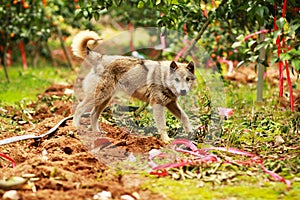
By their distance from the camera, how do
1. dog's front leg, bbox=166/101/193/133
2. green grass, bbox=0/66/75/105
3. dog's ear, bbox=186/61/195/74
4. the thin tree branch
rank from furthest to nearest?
1. green grass, bbox=0/66/75/105
2. the thin tree branch
3. dog's front leg, bbox=166/101/193/133
4. dog's ear, bbox=186/61/195/74

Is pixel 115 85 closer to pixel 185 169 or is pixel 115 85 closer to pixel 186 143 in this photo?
pixel 186 143

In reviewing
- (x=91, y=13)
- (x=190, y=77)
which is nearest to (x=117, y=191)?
(x=190, y=77)

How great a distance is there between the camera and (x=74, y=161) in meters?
4.09

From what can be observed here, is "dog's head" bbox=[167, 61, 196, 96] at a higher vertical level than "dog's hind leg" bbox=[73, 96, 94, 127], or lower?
higher

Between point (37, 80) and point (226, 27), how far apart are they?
374cm

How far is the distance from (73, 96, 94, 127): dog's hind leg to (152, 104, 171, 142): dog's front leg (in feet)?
2.49

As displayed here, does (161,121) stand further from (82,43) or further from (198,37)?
(198,37)

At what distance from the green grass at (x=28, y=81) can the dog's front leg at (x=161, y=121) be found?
9.18 feet

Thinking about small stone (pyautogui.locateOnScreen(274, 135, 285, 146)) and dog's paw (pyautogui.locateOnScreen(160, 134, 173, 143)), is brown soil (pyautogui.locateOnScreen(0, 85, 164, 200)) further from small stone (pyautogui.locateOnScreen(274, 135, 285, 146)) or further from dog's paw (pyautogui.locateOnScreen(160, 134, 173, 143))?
small stone (pyautogui.locateOnScreen(274, 135, 285, 146))

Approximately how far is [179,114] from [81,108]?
108 cm

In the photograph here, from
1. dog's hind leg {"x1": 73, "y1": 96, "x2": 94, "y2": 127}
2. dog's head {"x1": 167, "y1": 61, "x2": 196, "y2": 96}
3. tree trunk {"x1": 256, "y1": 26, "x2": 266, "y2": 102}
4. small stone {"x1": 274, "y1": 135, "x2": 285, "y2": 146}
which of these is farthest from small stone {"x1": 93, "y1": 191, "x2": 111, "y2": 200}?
tree trunk {"x1": 256, "y1": 26, "x2": 266, "y2": 102}

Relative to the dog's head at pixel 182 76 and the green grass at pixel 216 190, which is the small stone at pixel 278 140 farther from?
the green grass at pixel 216 190

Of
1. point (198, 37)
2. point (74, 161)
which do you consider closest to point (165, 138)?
point (74, 161)

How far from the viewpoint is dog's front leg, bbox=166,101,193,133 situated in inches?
204
